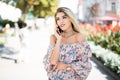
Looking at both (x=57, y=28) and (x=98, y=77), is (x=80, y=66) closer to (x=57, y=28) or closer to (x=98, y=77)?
(x=57, y=28)

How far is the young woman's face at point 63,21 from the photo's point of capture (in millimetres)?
4180

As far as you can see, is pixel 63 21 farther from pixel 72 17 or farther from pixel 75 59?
pixel 75 59

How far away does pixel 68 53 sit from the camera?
405 centimetres

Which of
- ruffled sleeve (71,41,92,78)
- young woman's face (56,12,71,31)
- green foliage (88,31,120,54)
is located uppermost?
young woman's face (56,12,71,31)

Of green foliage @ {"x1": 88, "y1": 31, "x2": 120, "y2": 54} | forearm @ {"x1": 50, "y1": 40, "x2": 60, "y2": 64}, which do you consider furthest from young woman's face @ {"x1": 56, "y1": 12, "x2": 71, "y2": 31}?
green foliage @ {"x1": 88, "y1": 31, "x2": 120, "y2": 54}

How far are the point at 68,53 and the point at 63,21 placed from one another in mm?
392

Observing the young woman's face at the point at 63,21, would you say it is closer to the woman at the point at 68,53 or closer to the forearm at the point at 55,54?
the woman at the point at 68,53

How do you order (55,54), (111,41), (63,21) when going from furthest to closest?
(111,41)
(63,21)
(55,54)

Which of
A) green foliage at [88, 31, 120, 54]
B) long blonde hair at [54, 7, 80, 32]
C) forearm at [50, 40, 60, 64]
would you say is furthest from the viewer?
green foliage at [88, 31, 120, 54]

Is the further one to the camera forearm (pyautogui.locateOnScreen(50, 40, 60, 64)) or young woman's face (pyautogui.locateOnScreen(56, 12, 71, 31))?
young woman's face (pyautogui.locateOnScreen(56, 12, 71, 31))

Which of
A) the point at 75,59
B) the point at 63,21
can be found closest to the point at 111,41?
the point at 63,21

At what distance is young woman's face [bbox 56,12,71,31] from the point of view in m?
4.18

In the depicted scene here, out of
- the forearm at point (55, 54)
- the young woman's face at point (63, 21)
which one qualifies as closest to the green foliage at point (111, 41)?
the young woman's face at point (63, 21)

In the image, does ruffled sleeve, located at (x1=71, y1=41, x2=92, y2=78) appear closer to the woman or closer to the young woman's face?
the woman
